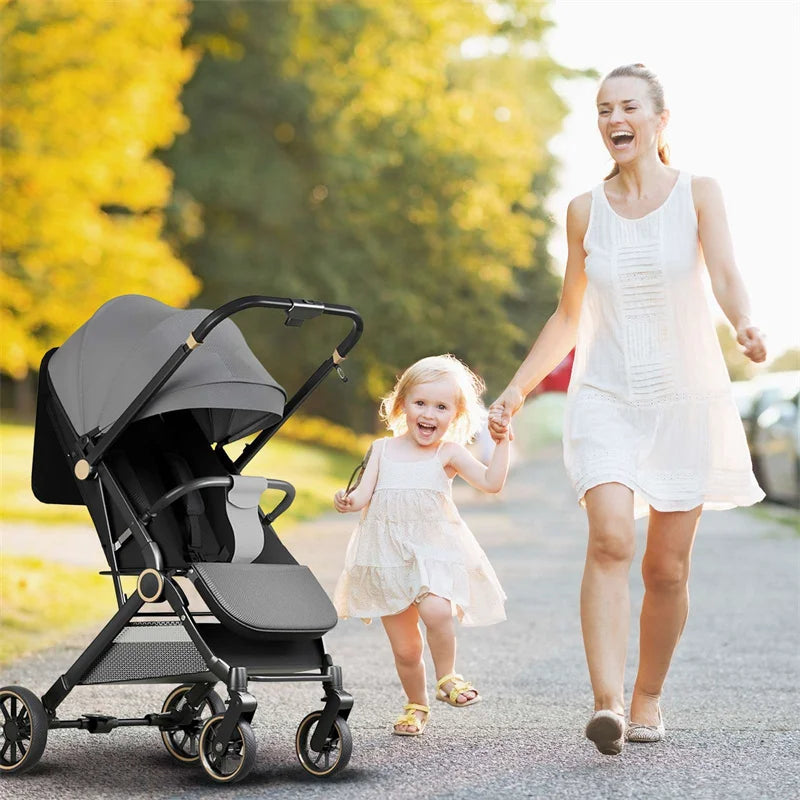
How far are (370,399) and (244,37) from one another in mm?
8717

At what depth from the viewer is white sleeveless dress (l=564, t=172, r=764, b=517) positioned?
5.18 m

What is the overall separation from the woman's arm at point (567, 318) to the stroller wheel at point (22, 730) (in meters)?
1.79

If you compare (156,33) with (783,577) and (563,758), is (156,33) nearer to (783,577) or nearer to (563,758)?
(783,577)

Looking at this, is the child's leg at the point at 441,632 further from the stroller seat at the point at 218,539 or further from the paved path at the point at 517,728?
the stroller seat at the point at 218,539

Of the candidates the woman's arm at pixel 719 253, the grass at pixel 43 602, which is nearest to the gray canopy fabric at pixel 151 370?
Result: the woman's arm at pixel 719 253

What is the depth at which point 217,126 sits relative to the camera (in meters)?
35.3

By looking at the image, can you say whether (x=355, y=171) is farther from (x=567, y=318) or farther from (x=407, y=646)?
(x=407, y=646)

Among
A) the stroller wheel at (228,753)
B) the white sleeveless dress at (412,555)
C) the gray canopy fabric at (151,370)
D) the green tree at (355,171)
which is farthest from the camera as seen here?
the green tree at (355,171)

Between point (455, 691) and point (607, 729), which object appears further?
point (455, 691)

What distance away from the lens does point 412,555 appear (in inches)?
214

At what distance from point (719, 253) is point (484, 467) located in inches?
42.6

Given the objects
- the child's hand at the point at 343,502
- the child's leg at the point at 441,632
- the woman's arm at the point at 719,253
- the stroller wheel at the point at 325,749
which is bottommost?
the stroller wheel at the point at 325,749

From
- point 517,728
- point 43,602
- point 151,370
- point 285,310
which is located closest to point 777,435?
point 43,602

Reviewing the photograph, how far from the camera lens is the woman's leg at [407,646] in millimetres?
5430
